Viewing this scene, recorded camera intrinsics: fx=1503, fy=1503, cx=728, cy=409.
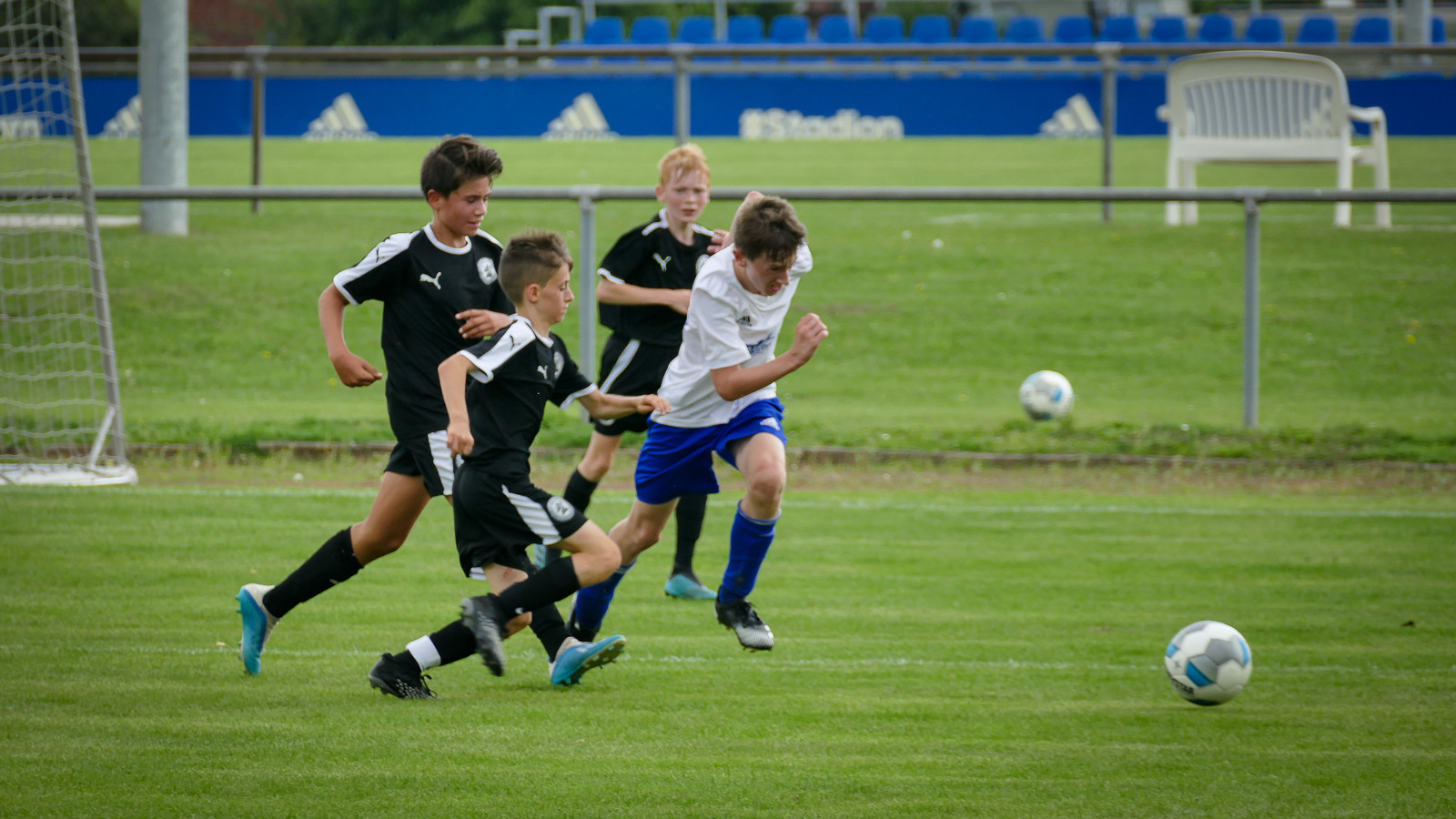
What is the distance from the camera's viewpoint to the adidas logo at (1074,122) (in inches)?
883

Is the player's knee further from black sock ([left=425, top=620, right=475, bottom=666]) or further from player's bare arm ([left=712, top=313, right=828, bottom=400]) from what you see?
player's bare arm ([left=712, top=313, right=828, bottom=400])

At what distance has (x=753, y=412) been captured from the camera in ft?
17.9

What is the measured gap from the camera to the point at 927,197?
10.0 metres

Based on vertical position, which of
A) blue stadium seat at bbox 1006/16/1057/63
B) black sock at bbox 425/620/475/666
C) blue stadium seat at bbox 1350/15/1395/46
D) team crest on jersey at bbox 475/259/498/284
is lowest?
black sock at bbox 425/620/475/666

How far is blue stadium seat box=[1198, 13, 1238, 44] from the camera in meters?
29.0

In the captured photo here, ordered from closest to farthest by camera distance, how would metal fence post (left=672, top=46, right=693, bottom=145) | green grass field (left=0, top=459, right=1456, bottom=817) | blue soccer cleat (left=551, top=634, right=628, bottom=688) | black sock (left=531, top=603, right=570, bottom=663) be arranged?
green grass field (left=0, top=459, right=1456, bottom=817), blue soccer cleat (left=551, top=634, right=628, bottom=688), black sock (left=531, top=603, right=570, bottom=663), metal fence post (left=672, top=46, right=693, bottom=145)

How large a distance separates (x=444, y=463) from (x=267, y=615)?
0.91 m

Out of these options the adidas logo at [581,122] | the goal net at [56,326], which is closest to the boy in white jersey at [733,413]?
the goal net at [56,326]

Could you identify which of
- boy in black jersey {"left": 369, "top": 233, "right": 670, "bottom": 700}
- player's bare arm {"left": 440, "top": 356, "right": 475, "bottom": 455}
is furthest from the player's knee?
player's bare arm {"left": 440, "top": 356, "right": 475, "bottom": 455}

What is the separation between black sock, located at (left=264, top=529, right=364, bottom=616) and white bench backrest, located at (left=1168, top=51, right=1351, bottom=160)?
408 inches

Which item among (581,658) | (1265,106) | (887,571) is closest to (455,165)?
(581,658)

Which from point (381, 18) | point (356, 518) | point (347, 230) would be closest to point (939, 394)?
point (356, 518)

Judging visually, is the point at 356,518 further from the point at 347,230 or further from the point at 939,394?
the point at 347,230

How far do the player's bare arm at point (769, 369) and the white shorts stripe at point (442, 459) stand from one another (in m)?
0.95
